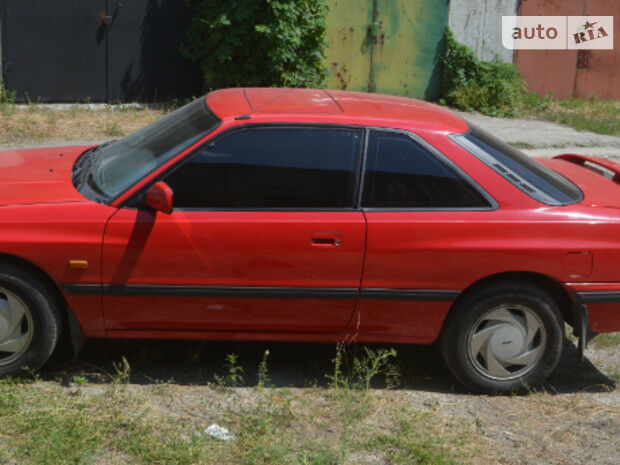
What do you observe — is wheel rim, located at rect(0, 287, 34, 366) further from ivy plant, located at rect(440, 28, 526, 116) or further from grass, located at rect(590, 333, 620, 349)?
ivy plant, located at rect(440, 28, 526, 116)

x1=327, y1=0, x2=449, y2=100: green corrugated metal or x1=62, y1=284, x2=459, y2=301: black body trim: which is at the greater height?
x1=327, y1=0, x2=449, y2=100: green corrugated metal

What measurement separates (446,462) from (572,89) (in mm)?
12905

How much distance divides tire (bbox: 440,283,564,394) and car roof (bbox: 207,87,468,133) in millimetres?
1007

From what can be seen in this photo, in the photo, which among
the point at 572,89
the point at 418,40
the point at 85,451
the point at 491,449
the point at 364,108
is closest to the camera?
the point at 85,451

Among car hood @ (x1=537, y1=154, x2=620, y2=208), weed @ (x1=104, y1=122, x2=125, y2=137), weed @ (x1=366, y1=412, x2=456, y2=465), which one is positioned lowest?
weed @ (x1=366, y1=412, x2=456, y2=465)

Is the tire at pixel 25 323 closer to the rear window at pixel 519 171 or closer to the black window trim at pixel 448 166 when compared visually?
the black window trim at pixel 448 166

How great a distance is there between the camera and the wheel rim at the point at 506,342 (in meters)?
5.21

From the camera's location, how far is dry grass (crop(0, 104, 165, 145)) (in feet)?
36.0

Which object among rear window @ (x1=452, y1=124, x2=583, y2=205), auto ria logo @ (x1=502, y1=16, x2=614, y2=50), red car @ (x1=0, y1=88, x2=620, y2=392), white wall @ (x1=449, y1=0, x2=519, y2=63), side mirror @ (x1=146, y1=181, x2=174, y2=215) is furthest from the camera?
auto ria logo @ (x1=502, y1=16, x2=614, y2=50)

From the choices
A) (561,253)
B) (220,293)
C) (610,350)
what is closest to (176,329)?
(220,293)

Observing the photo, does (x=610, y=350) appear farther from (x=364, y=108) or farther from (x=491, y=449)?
(x=364, y=108)

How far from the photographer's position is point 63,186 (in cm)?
524

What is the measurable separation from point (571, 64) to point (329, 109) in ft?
38.2

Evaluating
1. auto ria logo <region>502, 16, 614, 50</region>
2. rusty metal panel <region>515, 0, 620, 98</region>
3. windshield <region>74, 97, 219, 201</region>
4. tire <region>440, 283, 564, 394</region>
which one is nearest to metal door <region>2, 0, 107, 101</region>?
auto ria logo <region>502, 16, 614, 50</region>
